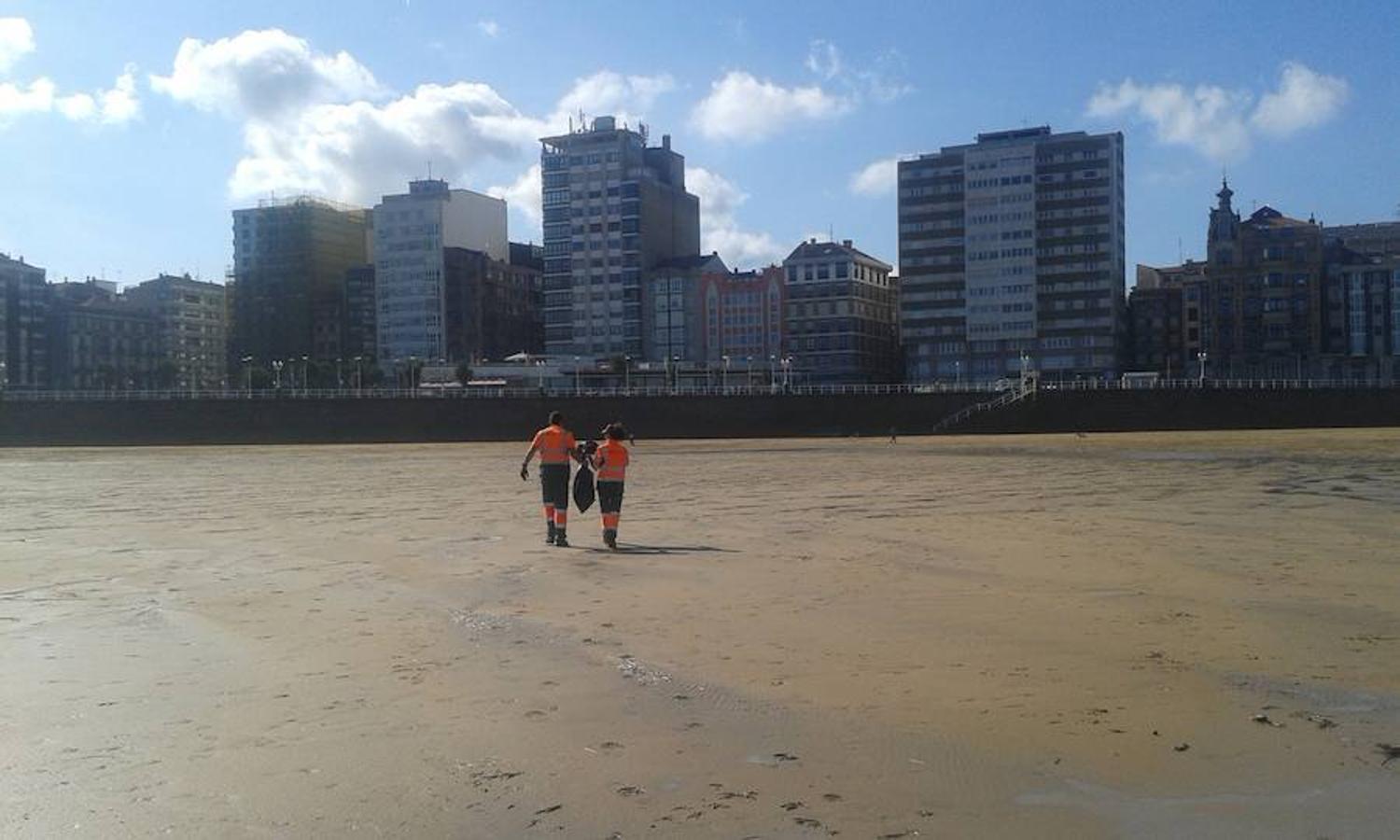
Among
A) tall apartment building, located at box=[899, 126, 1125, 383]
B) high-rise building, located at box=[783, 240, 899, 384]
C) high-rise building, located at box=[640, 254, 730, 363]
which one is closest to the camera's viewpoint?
tall apartment building, located at box=[899, 126, 1125, 383]

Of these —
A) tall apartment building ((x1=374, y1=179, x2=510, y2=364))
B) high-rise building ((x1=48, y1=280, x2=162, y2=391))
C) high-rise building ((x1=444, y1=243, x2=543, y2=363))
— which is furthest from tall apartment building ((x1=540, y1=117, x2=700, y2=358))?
high-rise building ((x1=48, y1=280, x2=162, y2=391))

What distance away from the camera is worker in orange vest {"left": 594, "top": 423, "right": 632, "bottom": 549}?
14.8 metres

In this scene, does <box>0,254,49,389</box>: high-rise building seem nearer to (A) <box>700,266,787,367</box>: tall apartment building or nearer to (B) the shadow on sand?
(A) <box>700,266,787,367</box>: tall apartment building

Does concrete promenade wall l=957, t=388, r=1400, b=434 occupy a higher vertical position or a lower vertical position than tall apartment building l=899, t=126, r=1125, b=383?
lower

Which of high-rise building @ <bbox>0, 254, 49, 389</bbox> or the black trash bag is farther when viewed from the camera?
high-rise building @ <bbox>0, 254, 49, 389</bbox>

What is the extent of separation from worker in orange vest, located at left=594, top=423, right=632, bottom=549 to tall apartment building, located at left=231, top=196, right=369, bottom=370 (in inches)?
5452

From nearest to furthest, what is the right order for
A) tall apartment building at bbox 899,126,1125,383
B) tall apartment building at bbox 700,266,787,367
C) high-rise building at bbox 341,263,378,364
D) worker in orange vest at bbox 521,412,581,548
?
worker in orange vest at bbox 521,412,581,548 < tall apartment building at bbox 899,126,1125,383 < tall apartment building at bbox 700,266,787,367 < high-rise building at bbox 341,263,378,364

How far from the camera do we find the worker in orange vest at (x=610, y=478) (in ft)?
48.5

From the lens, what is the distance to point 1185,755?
580 cm

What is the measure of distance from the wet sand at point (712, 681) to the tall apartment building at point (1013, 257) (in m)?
113

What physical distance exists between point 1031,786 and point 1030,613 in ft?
14.3

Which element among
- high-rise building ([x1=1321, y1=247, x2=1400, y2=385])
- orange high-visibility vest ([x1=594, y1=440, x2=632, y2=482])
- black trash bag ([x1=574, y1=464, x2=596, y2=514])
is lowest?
black trash bag ([x1=574, y1=464, x2=596, y2=514])

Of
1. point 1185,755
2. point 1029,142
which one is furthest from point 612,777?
point 1029,142

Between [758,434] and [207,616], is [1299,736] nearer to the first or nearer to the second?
[207,616]
